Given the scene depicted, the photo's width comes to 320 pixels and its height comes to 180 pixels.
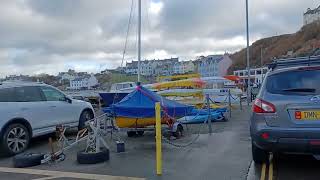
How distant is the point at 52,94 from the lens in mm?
12266

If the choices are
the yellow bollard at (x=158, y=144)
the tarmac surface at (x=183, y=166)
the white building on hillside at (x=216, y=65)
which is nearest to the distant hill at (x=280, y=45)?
the white building on hillside at (x=216, y=65)

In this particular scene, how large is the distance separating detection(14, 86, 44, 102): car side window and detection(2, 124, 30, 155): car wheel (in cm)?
73

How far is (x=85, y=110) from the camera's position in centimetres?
1359

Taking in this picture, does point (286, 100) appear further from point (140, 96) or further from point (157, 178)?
point (140, 96)

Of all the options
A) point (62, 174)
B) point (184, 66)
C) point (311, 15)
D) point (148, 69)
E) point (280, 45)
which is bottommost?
point (62, 174)

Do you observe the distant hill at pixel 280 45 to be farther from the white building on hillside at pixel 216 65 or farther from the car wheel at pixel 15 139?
the car wheel at pixel 15 139

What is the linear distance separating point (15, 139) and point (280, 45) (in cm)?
15081

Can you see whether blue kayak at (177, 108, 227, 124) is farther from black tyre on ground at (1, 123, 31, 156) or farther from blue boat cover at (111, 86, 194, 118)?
black tyre on ground at (1, 123, 31, 156)

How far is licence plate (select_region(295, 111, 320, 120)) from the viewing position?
658cm

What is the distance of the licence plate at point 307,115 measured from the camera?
6.58 metres

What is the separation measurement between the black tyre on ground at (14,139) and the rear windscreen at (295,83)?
6.08 meters

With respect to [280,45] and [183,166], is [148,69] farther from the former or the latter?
[183,166]

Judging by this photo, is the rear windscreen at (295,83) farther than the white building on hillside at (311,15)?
No

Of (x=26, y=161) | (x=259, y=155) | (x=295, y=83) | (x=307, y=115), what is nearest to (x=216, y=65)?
(x=26, y=161)
